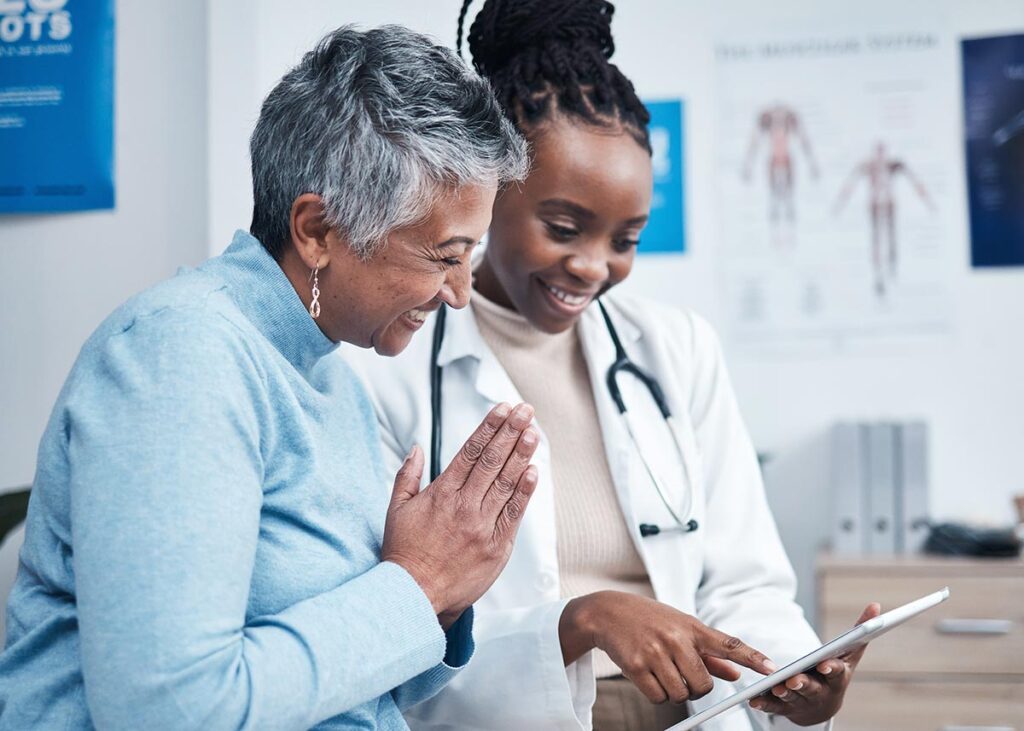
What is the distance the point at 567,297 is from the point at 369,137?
1.86 feet

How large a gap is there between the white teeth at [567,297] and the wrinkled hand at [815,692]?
56 cm

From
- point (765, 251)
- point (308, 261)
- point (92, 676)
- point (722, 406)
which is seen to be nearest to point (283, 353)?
point (308, 261)

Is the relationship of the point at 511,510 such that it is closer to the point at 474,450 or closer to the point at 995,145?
the point at 474,450

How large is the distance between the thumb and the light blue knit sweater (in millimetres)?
55

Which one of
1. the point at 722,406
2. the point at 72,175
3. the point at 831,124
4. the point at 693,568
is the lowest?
the point at 693,568

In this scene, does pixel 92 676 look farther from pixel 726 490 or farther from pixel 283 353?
pixel 726 490

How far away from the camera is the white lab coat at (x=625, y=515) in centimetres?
Result: 134

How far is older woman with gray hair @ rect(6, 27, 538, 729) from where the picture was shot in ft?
2.67

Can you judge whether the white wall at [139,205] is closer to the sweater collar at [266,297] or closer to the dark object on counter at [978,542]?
the sweater collar at [266,297]

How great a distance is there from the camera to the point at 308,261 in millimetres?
1055

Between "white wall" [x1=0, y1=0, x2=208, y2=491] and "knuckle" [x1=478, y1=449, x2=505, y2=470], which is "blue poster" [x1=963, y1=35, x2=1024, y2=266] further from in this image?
"knuckle" [x1=478, y1=449, x2=505, y2=470]

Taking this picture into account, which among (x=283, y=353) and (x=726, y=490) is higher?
(x=283, y=353)

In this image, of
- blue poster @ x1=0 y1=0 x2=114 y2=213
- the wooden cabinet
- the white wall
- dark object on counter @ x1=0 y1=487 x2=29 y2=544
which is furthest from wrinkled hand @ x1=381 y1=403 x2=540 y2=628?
the wooden cabinet

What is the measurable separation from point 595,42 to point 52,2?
4.11 feet
